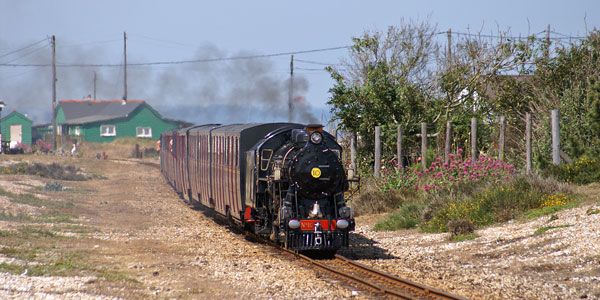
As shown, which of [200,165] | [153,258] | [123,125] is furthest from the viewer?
[123,125]

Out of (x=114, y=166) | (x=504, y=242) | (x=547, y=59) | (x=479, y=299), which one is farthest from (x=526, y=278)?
(x=114, y=166)

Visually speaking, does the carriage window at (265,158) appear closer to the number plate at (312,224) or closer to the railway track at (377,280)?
the number plate at (312,224)

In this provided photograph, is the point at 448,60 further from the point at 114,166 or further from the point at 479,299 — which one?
the point at 114,166

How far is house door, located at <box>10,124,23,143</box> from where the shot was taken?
3078 inches

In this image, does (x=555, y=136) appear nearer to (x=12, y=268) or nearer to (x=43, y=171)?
(x=12, y=268)

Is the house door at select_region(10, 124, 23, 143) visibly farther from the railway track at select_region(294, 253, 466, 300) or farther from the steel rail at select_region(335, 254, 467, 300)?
the steel rail at select_region(335, 254, 467, 300)

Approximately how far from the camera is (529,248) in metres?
11.8

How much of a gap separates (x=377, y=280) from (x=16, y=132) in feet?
255

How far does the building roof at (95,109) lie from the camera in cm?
7094

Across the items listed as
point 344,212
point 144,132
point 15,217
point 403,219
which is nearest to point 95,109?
point 144,132

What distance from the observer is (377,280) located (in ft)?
34.2

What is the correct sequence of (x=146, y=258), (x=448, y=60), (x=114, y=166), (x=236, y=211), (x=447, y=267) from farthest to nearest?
(x=114, y=166)
(x=448, y=60)
(x=236, y=211)
(x=146, y=258)
(x=447, y=267)

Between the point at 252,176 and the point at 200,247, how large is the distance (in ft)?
6.64

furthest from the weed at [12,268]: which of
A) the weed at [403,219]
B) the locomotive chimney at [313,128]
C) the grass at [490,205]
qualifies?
the weed at [403,219]
